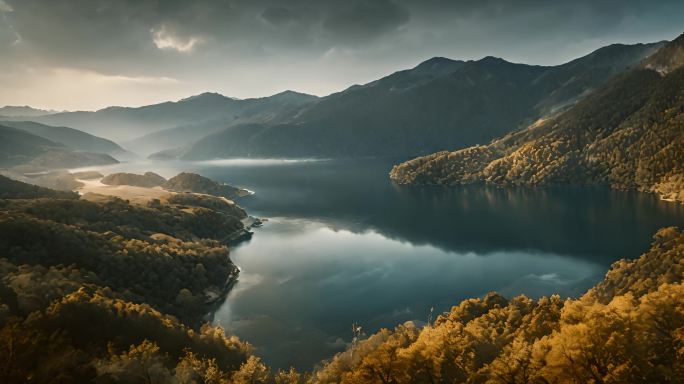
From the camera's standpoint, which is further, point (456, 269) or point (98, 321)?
point (456, 269)

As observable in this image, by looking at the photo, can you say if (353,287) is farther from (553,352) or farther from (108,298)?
(553,352)

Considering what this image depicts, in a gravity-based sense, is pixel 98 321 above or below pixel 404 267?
above

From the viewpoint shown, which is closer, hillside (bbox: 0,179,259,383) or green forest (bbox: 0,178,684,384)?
green forest (bbox: 0,178,684,384)

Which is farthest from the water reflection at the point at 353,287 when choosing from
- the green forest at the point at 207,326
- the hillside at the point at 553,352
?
the hillside at the point at 553,352

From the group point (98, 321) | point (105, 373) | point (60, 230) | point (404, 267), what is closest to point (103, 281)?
point (60, 230)

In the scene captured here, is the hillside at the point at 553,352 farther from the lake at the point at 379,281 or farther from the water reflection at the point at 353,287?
the lake at the point at 379,281

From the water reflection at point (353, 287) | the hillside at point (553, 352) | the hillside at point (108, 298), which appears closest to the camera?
the hillside at point (553, 352)

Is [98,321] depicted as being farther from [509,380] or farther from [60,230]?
[509,380]

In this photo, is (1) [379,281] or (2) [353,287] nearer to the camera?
(2) [353,287]

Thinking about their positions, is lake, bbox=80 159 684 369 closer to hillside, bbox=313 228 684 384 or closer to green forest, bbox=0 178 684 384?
green forest, bbox=0 178 684 384


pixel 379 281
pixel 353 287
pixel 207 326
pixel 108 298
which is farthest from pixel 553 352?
pixel 379 281

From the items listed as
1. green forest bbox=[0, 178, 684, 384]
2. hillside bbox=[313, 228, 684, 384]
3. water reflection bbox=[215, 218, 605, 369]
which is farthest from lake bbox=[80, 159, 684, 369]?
hillside bbox=[313, 228, 684, 384]
